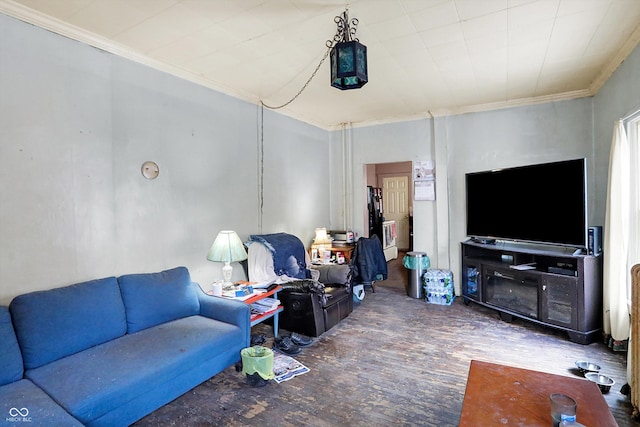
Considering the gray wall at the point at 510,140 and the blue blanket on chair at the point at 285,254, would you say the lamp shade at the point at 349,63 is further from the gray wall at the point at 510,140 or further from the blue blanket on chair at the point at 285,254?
the gray wall at the point at 510,140

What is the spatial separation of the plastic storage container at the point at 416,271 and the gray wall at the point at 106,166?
2.32 meters

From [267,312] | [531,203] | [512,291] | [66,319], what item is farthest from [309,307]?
[531,203]

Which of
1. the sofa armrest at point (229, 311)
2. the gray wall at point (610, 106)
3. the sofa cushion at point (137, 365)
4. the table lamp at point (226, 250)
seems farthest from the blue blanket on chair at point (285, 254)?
the gray wall at point (610, 106)

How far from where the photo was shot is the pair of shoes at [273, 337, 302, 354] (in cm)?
300

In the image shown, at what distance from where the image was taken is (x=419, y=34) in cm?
257

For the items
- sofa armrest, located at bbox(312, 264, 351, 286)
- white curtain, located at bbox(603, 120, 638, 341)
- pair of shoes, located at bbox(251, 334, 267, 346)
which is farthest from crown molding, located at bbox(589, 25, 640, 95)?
pair of shoes, located at bbox(251, 334, 267, 346)

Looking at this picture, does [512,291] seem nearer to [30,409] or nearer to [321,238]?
[321,238]

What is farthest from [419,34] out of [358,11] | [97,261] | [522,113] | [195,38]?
[97,261]

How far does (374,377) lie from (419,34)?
273 centimetres

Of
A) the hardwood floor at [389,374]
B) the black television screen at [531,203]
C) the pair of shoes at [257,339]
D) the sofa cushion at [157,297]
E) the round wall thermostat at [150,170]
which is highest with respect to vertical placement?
the round wall thermostat at [150,170]

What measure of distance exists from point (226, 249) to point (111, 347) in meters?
1.16

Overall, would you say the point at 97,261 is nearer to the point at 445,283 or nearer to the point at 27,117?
the point at 27,117

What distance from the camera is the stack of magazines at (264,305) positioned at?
313cm

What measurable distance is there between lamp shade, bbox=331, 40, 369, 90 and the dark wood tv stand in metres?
2.78
